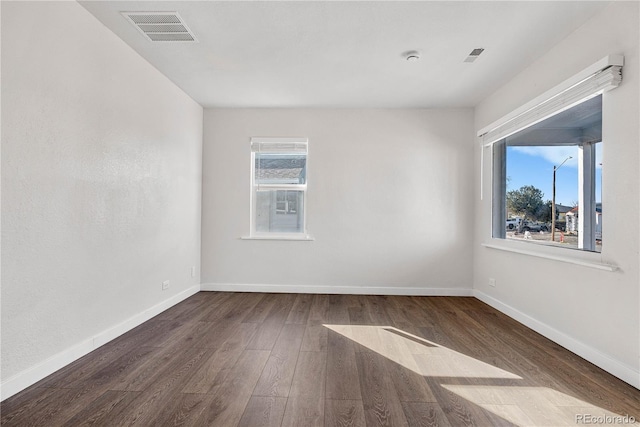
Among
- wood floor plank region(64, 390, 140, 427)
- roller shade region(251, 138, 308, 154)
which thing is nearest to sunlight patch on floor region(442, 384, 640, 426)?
wood floor plank region(64, 390, 140, 427)

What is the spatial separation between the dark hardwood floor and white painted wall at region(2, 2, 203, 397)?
11.3 inches

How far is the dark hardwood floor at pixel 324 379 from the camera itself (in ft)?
5.66

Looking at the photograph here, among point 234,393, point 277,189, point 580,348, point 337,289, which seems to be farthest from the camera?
point 277,189

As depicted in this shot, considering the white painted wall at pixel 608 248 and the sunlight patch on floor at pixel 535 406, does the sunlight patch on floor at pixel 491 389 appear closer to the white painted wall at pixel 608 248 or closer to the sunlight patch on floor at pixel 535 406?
the sunlight patch on floor at pixel 535 406

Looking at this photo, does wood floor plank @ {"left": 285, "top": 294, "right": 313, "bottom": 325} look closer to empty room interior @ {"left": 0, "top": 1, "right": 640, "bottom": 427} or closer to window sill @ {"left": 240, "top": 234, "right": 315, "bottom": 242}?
empty room interior @ {"left": 0, "top": 1, "right": 640, "bottom": 427}

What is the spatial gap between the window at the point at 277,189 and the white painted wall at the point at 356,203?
0.39 feet

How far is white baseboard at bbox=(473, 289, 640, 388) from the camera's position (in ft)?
6.88

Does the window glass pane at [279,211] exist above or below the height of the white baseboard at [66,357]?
above

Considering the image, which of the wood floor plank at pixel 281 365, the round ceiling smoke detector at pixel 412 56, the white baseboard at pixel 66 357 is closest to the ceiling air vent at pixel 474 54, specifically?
the round ceiling smoke detector at pixel 412 56

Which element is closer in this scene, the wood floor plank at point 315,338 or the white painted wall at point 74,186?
the white painted wall at point 74,186

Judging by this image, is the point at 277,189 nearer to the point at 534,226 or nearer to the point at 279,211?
the point at 279,211

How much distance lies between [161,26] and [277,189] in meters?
2.42

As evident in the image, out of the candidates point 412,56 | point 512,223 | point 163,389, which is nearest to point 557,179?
point 512,223

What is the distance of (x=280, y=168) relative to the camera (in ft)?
15.3
